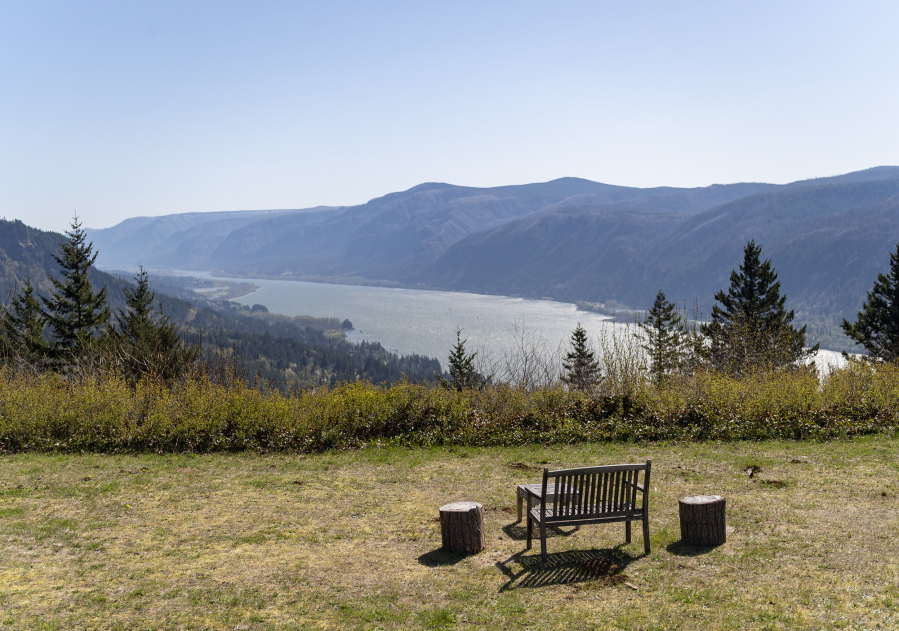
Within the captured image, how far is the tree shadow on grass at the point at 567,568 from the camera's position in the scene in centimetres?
567

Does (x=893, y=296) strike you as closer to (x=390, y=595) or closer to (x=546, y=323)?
(x=390, y=595)

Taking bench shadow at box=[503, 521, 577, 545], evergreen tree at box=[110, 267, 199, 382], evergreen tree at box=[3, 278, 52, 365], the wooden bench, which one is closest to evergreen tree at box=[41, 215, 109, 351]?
evergreen tree at box=[3, 278, 52, 365]

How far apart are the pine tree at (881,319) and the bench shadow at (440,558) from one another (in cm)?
4024

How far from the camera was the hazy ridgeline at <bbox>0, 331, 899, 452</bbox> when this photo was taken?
12.5m

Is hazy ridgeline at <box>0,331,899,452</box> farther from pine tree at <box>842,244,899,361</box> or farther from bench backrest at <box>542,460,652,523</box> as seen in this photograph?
pine tree at <box>842,244,899,361</box>

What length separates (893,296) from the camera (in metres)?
39.3

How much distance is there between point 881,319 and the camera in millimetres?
40125

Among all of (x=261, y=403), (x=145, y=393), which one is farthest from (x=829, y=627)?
(x=145, y=393)

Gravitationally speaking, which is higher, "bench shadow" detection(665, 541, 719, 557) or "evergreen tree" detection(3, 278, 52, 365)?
"evergreen tree" detection(3, 278, 52, 365)

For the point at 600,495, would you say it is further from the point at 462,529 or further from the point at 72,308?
the point at 72,308

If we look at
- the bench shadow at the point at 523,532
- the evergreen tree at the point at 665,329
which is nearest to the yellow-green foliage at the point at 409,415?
the bench shadow at the point at 523,532

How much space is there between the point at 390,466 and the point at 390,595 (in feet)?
18.3

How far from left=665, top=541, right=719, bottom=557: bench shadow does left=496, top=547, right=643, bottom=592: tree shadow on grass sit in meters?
0.43

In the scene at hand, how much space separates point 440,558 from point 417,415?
733cm
